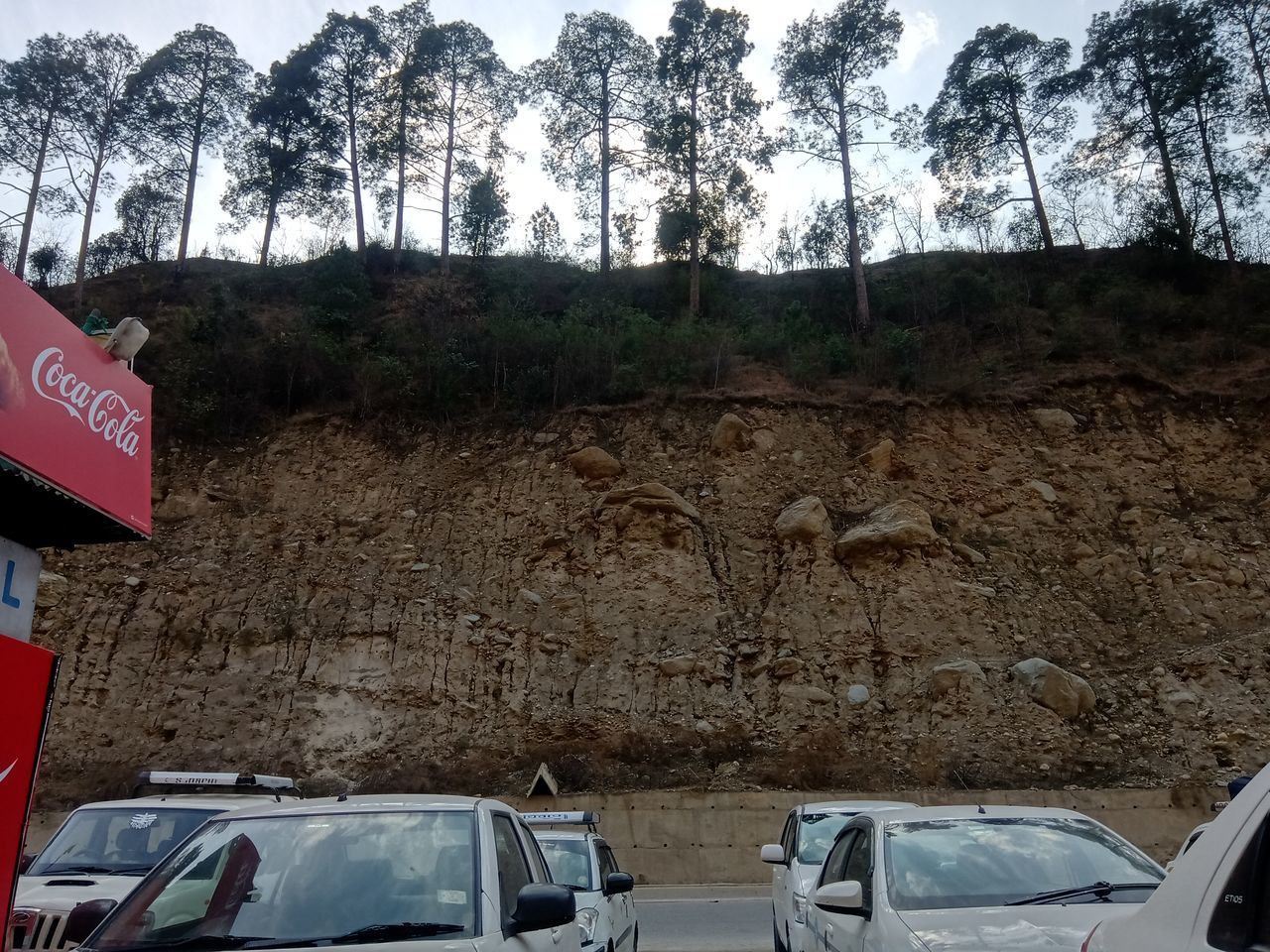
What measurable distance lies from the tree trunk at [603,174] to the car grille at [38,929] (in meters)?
29.5

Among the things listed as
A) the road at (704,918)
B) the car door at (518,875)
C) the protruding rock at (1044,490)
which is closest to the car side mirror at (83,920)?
the car door at (518,875)

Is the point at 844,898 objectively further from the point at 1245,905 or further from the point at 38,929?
the point at 38,929

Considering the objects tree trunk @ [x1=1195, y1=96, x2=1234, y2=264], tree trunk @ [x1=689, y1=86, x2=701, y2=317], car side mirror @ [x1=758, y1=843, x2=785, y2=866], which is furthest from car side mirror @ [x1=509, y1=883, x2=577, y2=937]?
tree trunk @ [x1=1195, y1=96, x2=1234, y2=264]

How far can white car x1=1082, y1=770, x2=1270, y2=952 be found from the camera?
2463 millimetres

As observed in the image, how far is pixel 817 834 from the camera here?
1059 centimetres

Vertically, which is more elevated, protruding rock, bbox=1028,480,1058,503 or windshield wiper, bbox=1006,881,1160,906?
protruding rock, bbox=1028,480,1058,503

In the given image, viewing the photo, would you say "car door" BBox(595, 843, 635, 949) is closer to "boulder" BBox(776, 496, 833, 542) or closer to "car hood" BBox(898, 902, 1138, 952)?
"car hood" BBox(898, 902, 1138, 952)

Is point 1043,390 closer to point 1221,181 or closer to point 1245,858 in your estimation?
point 1221,181

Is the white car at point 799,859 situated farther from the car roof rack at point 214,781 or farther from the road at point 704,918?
the car roof rack at point 214,781

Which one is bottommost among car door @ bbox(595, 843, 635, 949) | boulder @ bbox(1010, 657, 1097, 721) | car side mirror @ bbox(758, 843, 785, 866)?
car door @ bbox(595, 843, 635, 949)

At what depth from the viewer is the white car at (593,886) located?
802cm

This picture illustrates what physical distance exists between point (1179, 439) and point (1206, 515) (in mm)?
2696

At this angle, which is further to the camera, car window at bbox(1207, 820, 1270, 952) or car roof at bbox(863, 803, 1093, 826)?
car roof at bbox(863, 803, 1093, 826)

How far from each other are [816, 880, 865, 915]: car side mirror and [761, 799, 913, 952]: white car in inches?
72.8
